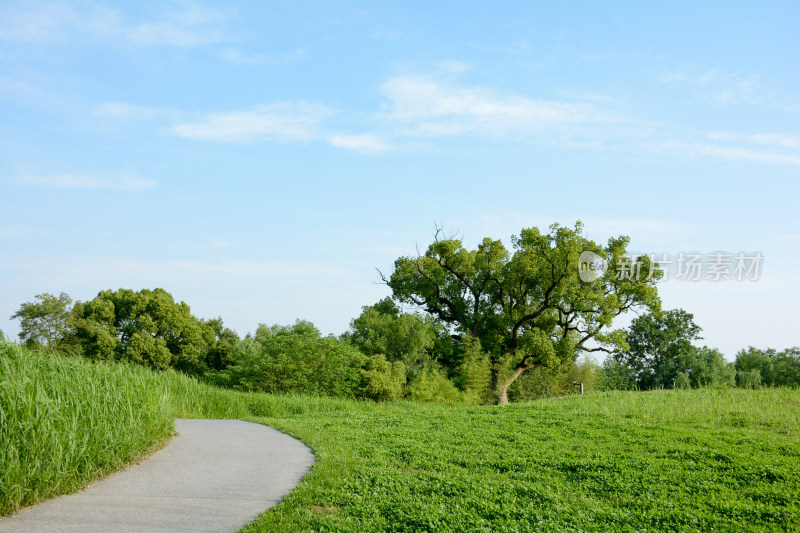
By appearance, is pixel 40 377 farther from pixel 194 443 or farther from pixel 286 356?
pixel 286 356

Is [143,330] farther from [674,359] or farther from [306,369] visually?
[674,359]

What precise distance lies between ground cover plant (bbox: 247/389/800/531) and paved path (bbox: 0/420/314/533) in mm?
396

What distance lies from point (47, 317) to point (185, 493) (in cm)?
3250

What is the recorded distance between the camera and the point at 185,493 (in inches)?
252

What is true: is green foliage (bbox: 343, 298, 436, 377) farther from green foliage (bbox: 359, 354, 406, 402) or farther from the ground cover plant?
the ground cover plant

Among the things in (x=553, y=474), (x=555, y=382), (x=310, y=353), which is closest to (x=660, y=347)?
(x=555, y=382)

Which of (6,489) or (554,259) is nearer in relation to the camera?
(6,489)

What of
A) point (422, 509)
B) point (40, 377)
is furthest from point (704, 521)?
point (40, 377)

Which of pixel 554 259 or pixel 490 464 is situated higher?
pixel 554 259

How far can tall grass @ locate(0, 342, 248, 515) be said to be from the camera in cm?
570

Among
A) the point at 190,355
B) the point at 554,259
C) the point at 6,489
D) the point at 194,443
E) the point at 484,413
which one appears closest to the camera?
the point at 6,489

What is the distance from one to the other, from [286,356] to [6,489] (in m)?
16.4

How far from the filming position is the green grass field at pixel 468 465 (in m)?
5.66

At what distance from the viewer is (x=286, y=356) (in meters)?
21.8
